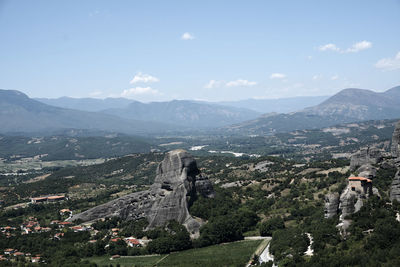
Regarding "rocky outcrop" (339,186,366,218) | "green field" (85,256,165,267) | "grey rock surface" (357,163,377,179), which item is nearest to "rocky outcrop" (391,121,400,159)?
"grey rock surface" (357,163,377,179)

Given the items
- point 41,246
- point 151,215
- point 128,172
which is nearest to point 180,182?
point 151,215

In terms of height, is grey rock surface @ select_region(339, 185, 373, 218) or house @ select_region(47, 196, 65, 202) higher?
grey rock surface @ select_region(339, 185, 373, 218)

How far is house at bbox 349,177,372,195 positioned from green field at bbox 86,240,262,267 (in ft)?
54.3

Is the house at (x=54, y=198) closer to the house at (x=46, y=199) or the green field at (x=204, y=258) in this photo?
the house at (x=46, y=199)

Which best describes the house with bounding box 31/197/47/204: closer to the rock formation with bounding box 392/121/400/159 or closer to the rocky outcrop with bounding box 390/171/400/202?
the rock formation with bounding box 392/121/400/159

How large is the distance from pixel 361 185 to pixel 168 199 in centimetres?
3314

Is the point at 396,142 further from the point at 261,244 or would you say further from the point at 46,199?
the point at 46,199

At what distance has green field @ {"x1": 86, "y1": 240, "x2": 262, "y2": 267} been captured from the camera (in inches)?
2141

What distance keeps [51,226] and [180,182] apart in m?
27.5

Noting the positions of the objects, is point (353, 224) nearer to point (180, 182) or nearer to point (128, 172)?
point (180, 182)

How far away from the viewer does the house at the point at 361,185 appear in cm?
5091

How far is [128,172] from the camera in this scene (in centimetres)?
16350

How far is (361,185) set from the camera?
50969 millimetres

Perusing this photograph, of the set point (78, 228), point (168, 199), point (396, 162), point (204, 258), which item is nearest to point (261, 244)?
point (204, 258)
